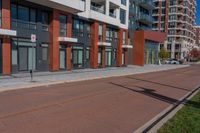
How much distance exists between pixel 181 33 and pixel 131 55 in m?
63.2

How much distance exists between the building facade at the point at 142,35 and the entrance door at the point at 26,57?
2698 centimetres

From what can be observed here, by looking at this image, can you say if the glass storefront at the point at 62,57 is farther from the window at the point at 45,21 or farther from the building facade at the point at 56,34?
the window at the point at 45,21

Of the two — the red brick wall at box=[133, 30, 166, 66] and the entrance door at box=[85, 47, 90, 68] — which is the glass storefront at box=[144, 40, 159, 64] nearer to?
the red brick wall at box=[133, 30, 166, 66]

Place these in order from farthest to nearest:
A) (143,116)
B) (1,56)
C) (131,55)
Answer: (131,55) < (1,56) < (143,116)

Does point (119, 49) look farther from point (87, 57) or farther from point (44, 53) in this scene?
point (44, 53)

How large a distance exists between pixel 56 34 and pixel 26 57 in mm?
4461

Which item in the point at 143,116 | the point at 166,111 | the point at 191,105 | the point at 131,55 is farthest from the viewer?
the point at 131,55

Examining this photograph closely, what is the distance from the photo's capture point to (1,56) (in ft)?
64.9

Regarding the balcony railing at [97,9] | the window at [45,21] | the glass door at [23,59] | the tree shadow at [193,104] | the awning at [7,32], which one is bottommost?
the tree shadow at [193,104]

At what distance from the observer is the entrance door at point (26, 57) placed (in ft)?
72.2

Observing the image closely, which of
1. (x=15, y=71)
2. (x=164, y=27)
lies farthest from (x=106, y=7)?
(x=164, y=27)

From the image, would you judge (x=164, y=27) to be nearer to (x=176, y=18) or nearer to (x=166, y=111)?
(x=176, y=18)

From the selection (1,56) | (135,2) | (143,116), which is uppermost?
(135,2)

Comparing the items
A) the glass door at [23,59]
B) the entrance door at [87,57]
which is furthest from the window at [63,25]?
the entrance door at [87,57]
